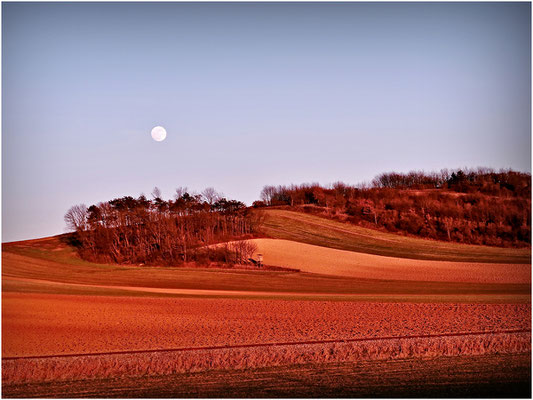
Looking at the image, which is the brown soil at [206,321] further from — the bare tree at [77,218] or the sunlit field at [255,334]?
the bare tree at [77,218]

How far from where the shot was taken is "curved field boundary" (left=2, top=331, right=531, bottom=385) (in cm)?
1240

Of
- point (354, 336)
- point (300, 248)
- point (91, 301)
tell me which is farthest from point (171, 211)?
point (354, 336)

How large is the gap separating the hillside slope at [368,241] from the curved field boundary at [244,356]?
34672mm

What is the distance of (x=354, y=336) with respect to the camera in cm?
1581

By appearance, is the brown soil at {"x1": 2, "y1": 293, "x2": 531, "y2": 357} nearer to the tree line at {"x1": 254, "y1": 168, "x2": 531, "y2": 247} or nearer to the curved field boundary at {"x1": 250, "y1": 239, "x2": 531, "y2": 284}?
the curved field boundary at {"x1": 250, "y1": 239, "x2": 531, "y2": 284}

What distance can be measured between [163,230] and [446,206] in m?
34.6

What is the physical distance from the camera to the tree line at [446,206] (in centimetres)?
5438

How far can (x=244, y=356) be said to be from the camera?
44.0ft

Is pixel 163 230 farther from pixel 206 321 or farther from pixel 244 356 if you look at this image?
pixel 244 356

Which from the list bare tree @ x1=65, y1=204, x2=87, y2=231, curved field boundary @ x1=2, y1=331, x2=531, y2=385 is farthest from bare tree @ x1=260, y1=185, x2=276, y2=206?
curved field boundary @ x1=2, y1=331, x2=531, y2=385

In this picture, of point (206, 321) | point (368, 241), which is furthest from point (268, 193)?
point (206, 321)

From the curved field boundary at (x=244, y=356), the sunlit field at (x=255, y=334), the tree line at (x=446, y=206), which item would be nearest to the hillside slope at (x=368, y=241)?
the tree line at (x=446, y=206)

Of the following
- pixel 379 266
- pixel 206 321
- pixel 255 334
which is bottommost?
pixel 379 266

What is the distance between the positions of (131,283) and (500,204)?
42.7 metres
